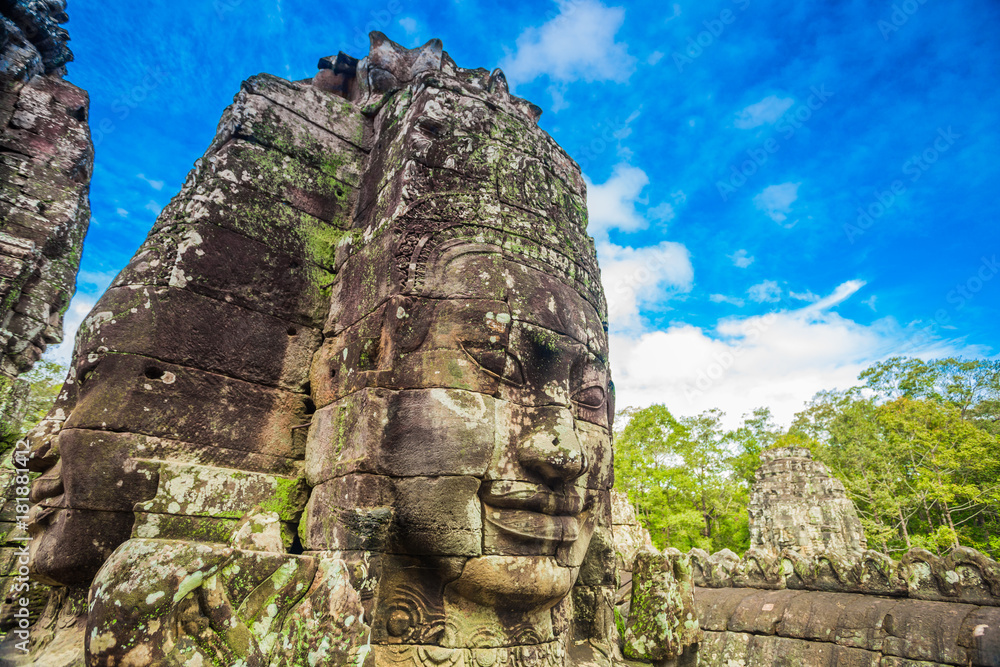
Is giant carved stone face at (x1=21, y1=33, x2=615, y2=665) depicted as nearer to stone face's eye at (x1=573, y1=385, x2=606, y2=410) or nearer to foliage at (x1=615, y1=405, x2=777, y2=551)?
stone face's eye at (x1=573, y1=385, x2=606, y2=410)

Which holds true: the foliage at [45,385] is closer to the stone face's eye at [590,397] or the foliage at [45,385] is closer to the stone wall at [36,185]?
the stone wall at [36,185]

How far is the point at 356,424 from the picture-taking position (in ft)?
10.9

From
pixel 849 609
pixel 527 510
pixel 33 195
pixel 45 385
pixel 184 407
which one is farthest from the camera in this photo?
pixel 45 385

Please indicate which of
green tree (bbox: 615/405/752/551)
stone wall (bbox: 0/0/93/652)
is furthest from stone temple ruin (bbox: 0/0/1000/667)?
green tree (bbox: 615/405/752/551)

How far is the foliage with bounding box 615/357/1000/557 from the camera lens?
21.5m

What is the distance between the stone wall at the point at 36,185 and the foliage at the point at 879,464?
23248mm

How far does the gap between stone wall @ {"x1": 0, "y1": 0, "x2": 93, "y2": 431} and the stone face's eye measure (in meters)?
6.51

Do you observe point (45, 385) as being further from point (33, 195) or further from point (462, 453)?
point (462, 453)

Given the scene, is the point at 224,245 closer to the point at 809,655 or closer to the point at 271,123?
the point at 271,123

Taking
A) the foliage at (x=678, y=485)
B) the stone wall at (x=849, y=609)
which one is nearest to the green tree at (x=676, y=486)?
the foliage at (x=678, y=485)

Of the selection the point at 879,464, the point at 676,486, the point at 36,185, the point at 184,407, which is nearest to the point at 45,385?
the point at 36,185

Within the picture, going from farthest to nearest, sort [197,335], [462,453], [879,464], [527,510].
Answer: [879,464], [197,335], [527,510], [462,453]

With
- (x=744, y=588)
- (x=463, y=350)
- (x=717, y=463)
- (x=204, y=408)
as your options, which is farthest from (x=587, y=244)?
(x=717, y=463)

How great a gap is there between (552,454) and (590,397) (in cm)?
81
